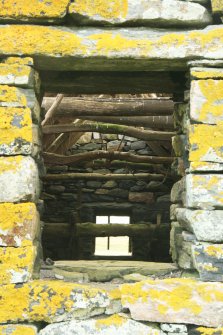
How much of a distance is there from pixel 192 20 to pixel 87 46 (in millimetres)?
652

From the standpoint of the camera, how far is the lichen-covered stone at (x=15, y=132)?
95.2 inches

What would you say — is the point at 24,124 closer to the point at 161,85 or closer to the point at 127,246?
the point at 161,85

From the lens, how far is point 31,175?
2.45 meters

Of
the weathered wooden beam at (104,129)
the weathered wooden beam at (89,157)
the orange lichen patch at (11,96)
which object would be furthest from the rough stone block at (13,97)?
the weathered wooden beam at (89,157)

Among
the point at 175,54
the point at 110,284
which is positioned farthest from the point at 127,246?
the point at 175,54

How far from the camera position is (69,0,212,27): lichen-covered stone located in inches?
97.0

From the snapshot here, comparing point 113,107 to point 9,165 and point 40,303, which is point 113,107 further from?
point 40,303

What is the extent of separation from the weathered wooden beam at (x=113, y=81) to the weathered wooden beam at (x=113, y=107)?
1.53 meters

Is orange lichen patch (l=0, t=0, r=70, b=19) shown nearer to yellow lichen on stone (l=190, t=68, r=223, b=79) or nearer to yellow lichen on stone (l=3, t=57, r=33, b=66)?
yellow lichen on stone (l=3, t=57, r=33, b=66)

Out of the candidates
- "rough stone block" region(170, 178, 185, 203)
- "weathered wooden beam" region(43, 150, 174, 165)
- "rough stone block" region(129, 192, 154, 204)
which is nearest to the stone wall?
"rough stone block" region(129, 192, 154, 204)

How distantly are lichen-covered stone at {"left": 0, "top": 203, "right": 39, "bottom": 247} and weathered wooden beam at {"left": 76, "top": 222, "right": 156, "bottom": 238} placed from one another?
432 centimetres

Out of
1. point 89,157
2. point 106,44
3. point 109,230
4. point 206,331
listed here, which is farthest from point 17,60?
point 109,230

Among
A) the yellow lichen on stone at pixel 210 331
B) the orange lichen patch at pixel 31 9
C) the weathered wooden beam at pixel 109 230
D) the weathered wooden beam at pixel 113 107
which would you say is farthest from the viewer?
the weathered wooden beam at pixel 109 230

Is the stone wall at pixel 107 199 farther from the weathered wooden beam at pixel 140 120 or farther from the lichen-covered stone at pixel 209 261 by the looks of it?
the lichen-covered stone at pixel 209 261
